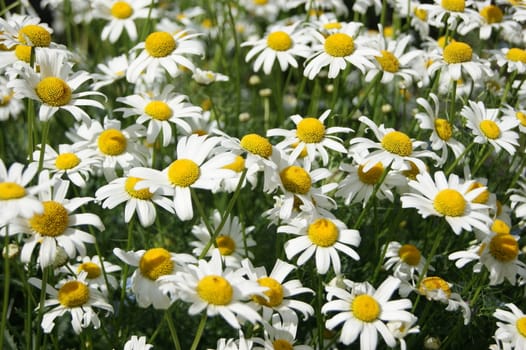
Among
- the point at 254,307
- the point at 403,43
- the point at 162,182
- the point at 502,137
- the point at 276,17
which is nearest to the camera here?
the point at 254,307

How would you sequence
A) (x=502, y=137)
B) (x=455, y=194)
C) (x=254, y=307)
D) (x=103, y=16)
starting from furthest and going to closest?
(x=103, y=16)
(x=502, y=137)
(x=455, y=194)
(x=254, y=307)

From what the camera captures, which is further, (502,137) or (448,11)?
(448,11)

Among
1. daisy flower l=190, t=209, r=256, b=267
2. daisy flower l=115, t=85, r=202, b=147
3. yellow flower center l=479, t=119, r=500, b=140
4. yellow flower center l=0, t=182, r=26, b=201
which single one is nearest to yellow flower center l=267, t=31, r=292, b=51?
daisy flower l=115, t=85, r=202, b=147

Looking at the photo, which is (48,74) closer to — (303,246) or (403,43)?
(303,246)

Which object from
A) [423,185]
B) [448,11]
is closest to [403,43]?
[448,11]

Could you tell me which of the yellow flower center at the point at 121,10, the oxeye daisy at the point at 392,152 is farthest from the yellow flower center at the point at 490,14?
the yellow flower center at the point at 121,10

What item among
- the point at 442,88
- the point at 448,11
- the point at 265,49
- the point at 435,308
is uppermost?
the point at 448,11
